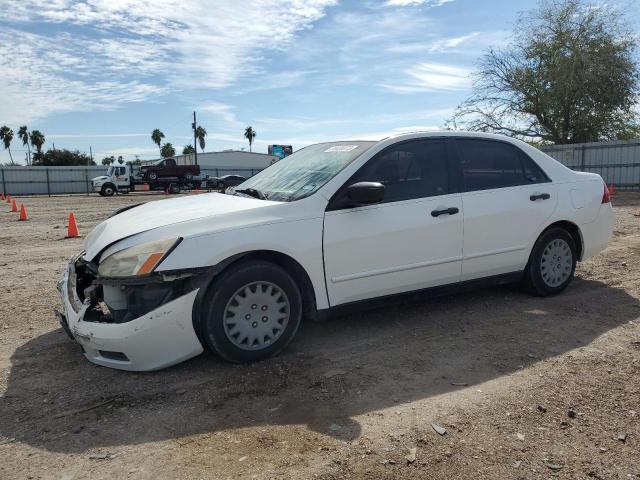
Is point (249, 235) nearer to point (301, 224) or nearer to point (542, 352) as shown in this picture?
point (301, 224)

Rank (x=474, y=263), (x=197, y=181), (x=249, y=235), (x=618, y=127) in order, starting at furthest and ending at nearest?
(x=197, y=181)
(x=618, y=127)
(x=474, y=263)
(x=249, y=235)

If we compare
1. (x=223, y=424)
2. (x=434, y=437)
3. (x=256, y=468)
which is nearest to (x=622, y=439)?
(x=434, y=437)

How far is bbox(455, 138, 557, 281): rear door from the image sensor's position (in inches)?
182

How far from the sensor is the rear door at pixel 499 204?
15.2 ft

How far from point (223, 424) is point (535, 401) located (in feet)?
6.07

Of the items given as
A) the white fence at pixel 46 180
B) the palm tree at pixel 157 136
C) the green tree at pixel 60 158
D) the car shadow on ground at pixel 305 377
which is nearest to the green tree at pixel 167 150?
the palm tree at pixel 157 136

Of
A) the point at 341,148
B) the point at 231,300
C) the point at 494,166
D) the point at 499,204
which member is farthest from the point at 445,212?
the point at 231,300

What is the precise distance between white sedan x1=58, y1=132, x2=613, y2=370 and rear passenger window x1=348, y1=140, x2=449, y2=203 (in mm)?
12

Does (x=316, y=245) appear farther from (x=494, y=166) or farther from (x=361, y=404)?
(x=494, y=166)

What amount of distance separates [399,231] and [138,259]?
1.97m

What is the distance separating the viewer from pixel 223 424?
2.94 m

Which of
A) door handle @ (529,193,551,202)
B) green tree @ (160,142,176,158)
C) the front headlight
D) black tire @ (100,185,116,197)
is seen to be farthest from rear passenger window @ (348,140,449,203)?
green tree @ (160,142,176,158)

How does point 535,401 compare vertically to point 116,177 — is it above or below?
below

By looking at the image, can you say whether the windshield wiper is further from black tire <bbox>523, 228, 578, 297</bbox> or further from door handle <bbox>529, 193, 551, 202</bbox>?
black tire <bbox>523, 228, 578, 297</bbox>
